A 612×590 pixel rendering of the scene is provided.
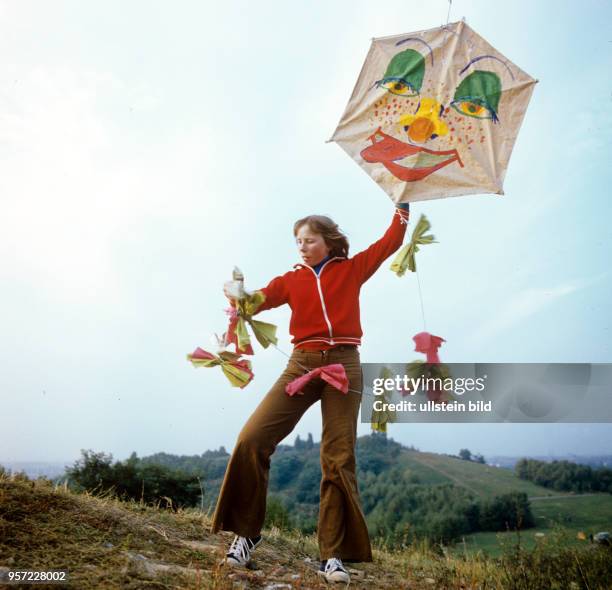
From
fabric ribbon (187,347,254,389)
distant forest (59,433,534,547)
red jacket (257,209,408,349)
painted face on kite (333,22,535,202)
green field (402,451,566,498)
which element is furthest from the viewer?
green field (402,451,566,498)

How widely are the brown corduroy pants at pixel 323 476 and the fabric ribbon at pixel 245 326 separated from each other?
0.56 meters

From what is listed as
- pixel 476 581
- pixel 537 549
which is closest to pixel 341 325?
pixel 476 581

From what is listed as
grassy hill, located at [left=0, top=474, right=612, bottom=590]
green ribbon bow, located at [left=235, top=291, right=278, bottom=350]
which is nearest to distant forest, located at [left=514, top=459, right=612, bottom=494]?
grassy hill, located at [left=0, top=474, right=612, bottom=590]

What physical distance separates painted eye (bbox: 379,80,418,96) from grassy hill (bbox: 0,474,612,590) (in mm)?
3508

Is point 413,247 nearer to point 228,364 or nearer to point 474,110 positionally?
point 474,110

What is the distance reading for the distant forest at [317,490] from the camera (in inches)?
352

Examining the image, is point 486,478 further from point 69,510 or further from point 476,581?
point 69,510

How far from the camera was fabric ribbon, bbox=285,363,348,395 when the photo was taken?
3885 mm

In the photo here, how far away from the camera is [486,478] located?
55.8 feet

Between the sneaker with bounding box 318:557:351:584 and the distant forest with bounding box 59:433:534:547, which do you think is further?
the distant forest with bounding box 59:433:534:547

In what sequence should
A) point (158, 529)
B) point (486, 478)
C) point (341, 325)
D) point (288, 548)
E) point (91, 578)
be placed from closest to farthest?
point (91, 578) < point (341, 325) < point (158, 529) < point (288, 548) < point (486, 478)

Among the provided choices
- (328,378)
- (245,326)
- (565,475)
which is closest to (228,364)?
(245,326)

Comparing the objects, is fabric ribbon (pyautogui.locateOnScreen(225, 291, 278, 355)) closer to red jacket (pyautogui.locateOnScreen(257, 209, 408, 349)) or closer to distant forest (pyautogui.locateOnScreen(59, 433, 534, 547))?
red jacket (pyautogui.locateOnScreen(257, 209, 408, 349))

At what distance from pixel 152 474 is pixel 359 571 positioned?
5928mm
